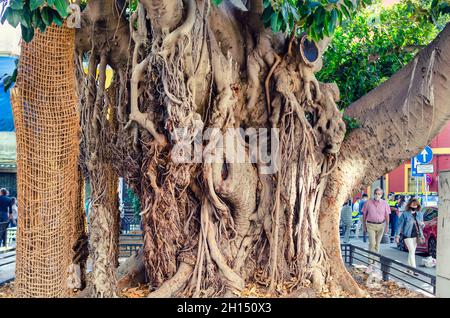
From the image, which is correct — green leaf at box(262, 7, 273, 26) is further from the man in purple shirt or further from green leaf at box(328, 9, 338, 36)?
the man in purple shirt

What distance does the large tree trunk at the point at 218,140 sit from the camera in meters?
A: 5.65

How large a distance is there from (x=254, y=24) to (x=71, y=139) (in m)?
2.56

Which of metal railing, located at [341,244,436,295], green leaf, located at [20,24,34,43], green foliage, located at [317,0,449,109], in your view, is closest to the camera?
green leaf, located at [20,24,34,43]

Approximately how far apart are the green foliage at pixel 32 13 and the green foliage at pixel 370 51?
539cm

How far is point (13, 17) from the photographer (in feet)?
13.7

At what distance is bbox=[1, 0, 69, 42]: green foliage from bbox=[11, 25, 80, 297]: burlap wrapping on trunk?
1.35 ft

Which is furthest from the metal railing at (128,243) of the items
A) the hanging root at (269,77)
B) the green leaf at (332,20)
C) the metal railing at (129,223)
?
the green leaf at (332,20)

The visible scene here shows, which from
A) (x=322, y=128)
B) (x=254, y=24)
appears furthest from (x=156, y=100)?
(x=322, y=128)

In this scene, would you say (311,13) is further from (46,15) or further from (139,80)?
(46,15)

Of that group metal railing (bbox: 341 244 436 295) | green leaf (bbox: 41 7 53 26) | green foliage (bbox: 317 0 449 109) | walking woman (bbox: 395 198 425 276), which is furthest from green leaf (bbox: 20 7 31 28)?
walking woman (bbox: 395 198 425 276)

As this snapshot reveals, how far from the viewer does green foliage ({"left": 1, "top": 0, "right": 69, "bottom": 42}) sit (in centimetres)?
414

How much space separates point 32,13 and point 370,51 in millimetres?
6044

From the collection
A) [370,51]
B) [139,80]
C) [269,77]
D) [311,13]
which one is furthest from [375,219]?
[139,80]

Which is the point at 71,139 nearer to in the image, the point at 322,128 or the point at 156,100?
the point at 156,100
